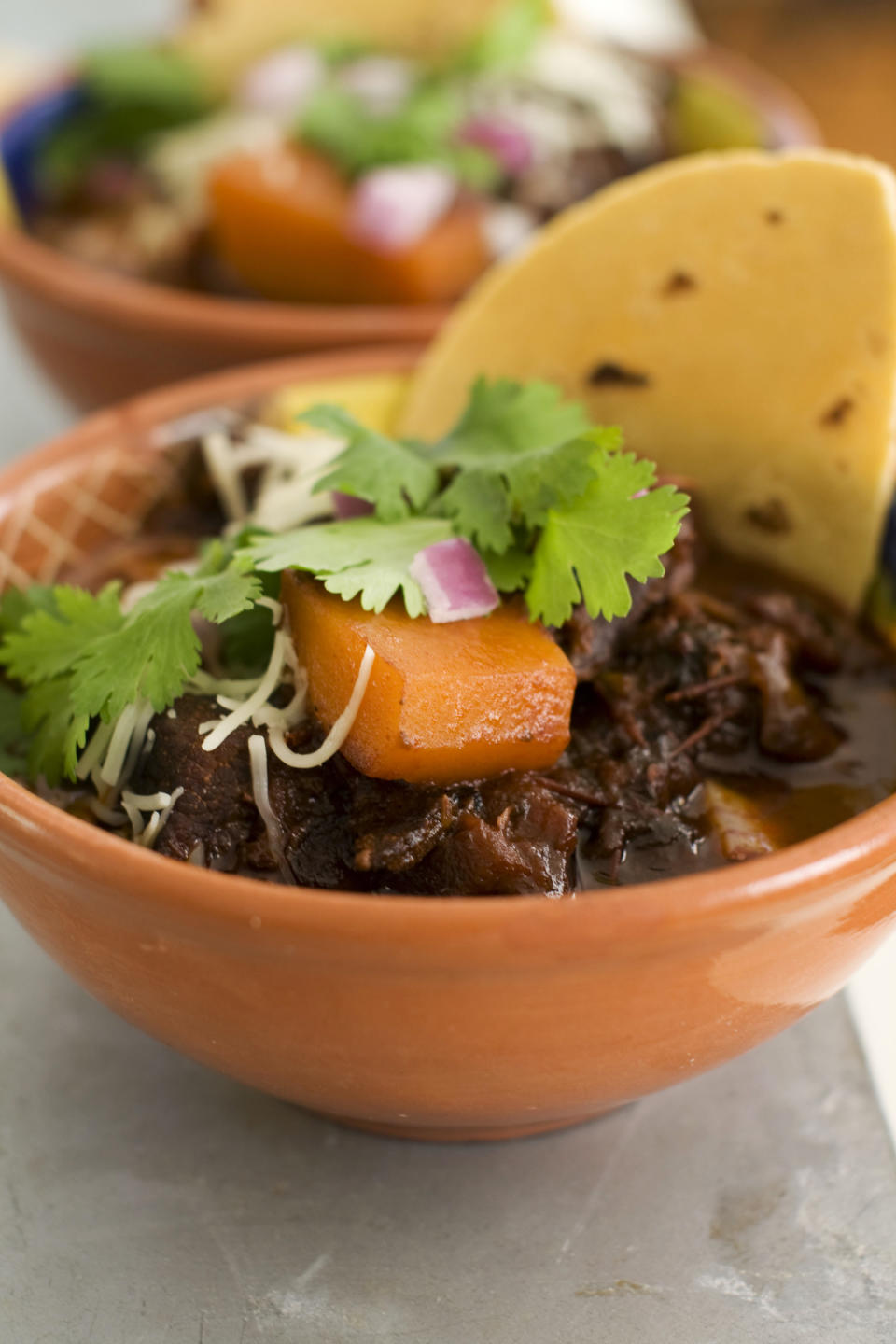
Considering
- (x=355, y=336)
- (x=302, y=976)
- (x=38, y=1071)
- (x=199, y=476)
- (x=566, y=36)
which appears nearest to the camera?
(x=302, y=976)

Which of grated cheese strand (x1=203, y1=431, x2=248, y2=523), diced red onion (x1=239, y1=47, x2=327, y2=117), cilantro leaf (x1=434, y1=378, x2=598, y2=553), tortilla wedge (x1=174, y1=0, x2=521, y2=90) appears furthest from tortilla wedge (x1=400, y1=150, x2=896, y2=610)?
tortilla wedge (x1=174, y1=0, x2=521, y2=90)

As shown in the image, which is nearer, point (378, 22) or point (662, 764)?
point (662, 764)

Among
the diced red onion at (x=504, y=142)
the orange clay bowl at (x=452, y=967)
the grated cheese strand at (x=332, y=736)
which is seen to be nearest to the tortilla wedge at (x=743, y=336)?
the orange clay bowl at (x=452, y=967)

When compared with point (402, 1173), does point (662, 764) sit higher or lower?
higher

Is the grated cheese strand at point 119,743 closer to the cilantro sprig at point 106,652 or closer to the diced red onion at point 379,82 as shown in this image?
the cilantro sprig at point 106,652

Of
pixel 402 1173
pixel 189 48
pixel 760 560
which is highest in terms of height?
pixel 189 48

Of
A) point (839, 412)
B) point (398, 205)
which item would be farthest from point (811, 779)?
point (398, 205)

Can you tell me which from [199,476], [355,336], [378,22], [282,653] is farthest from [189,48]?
[282,653]

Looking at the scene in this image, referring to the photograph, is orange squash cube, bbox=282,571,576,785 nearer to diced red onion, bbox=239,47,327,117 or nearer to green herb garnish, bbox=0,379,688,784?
green herb garnish, bbox=0,379,688,784

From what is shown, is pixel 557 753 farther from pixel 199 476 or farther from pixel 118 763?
pixel 199 476
